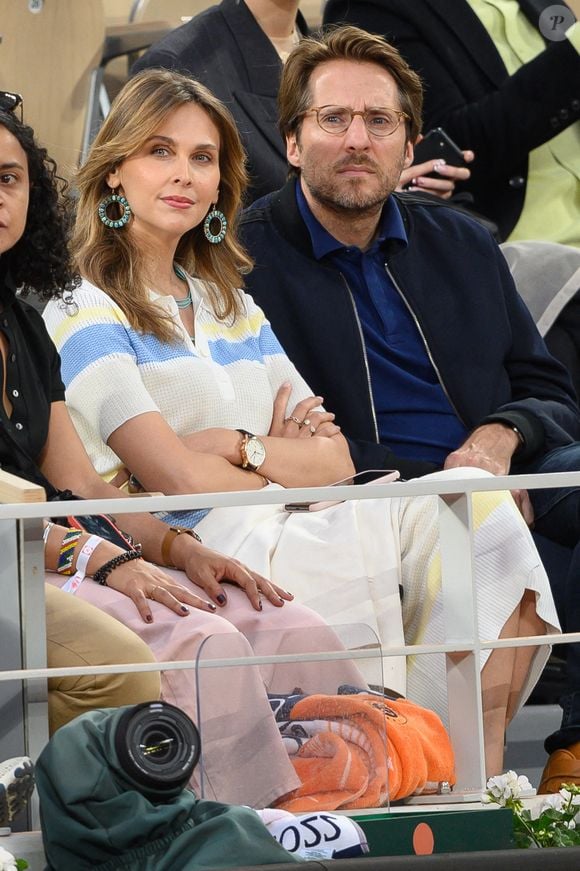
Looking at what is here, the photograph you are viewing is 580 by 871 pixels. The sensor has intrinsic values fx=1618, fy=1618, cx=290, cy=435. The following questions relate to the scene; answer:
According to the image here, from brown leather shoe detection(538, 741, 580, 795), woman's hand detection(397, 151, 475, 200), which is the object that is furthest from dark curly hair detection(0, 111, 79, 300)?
woman's hand detection(397, 151, 475, 200)

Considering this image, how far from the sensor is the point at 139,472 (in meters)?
2.55

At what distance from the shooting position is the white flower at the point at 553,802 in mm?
1978

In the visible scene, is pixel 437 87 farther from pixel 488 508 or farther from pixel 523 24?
pixel 488 508

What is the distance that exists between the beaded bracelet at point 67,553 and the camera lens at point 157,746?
20.6 inches

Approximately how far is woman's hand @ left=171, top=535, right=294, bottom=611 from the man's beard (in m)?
0.97

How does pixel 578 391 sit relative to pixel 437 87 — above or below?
below

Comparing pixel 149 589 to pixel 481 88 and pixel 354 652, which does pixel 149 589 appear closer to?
pixel 354 652

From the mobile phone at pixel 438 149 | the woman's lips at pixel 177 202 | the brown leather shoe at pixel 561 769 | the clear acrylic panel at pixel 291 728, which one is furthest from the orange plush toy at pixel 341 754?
the mobile phone at pixel 438 149

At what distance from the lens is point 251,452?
263 centimetres

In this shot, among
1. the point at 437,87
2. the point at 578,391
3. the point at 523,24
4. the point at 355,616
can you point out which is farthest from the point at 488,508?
the point at 523,24

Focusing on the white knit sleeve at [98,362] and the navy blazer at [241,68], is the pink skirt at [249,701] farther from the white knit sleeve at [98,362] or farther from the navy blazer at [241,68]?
the navy blazer at [241,68]

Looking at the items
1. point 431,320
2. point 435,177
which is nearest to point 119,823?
→ point 431,320

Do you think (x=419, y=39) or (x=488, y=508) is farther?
(x=419, y=39)

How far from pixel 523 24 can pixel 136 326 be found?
1.72 metres
